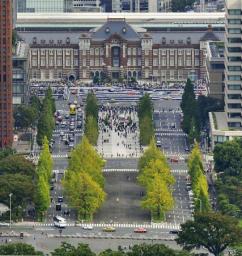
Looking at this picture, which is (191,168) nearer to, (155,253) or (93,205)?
(93,205)

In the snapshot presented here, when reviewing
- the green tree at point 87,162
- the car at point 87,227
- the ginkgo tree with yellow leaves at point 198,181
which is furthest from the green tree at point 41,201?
the ginkgo tree with yellow leaves at point 198,181

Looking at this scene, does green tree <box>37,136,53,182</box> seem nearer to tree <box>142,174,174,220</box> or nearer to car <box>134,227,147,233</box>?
tree <box>142,174,174,220</box>

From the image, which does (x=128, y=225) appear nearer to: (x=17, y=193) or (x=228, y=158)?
(x=17, y=193)

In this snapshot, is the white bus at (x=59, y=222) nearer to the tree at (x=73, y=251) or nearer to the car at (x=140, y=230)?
the car at (x=140, y=230)

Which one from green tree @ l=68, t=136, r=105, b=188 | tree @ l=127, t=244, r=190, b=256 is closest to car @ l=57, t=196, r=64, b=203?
green tree @ l=68, t=136, r=105, b=188

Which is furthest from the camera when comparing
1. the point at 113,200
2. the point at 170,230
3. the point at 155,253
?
the point at 113,200

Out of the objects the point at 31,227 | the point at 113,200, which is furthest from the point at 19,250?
the point at 113,200

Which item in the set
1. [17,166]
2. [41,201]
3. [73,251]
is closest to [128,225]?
[41,201]
